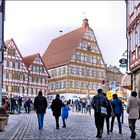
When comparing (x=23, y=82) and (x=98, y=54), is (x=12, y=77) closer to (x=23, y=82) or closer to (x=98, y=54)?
Answer: (x=23, y=82)

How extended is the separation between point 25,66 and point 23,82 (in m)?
3.36

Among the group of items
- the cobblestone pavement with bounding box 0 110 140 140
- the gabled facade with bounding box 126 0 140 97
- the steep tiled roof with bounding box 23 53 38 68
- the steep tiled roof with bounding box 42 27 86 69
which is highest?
the steep tiled roof with bounding box 42 27 86 69

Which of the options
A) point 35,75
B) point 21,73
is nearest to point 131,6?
point 21,73

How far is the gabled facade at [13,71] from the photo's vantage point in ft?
282

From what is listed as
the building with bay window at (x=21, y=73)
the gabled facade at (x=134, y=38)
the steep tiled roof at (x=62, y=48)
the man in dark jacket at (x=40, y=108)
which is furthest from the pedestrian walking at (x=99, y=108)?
the steep tiled roof at (x=62, y=48)

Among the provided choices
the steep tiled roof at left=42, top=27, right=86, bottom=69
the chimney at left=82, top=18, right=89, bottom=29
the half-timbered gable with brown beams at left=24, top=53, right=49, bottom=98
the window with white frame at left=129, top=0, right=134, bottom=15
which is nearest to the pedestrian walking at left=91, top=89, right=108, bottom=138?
the window with white frame at left=129, top=0, right=134, bottom=15

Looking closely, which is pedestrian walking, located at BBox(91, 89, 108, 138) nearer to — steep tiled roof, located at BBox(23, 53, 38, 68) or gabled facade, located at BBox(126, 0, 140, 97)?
gabled facade, located at BBox(126, 0, 140, 97)

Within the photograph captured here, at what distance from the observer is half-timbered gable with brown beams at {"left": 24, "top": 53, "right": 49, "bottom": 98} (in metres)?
91.8

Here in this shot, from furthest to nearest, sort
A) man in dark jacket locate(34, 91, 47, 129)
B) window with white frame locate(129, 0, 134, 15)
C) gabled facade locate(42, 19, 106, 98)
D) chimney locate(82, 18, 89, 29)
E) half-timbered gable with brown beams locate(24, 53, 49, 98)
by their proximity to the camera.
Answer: chimney locate(82, 18, 89, 29)
gabled facade locate(42, 19, 106, 98)
half-timbered gable with brown beams locate(24, 53, 49, 98)
window with white frame locate(129, 0, 134, 15)
man in dark jacket locate(34, 91, 47, 129)

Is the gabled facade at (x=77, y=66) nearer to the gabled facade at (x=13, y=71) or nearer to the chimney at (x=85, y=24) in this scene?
the chimney at (x=85, y=24)

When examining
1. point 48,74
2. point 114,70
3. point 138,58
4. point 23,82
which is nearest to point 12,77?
point 23,82

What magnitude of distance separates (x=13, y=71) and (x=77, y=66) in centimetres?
1492

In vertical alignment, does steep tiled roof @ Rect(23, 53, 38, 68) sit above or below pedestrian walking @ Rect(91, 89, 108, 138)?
above

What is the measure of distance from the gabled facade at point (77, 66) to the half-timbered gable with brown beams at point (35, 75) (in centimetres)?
365
